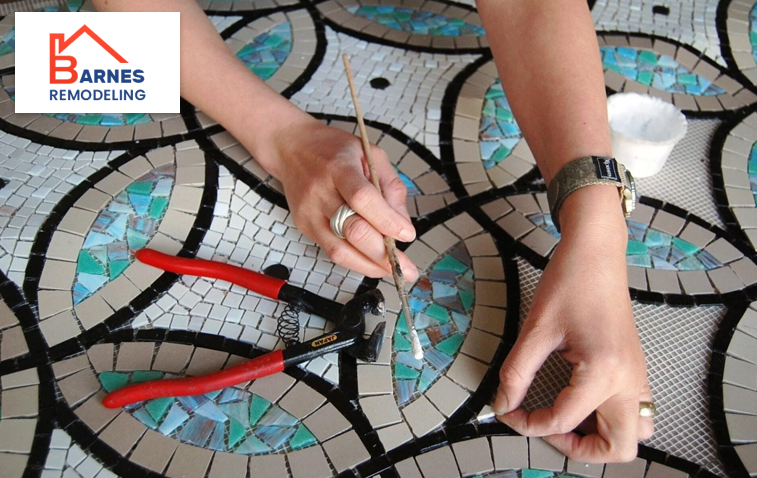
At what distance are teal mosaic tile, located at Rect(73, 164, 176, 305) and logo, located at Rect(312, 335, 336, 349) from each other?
0.31 meters

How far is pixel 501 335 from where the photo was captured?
0.83 metres

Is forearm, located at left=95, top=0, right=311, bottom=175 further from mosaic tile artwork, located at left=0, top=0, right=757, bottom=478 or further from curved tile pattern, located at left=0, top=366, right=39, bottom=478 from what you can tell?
curved tile pattern, located at left=0, top=366, right=39, bottom=478

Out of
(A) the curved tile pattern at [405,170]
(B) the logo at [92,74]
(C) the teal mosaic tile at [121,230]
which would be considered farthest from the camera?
(B) the logo at [92,74]

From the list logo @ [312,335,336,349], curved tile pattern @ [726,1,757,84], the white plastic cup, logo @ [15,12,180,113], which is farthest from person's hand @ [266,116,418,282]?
curved tile pattern @ [726,1,757,84]

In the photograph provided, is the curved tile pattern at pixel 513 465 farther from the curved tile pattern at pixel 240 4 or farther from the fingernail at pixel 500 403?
the curved tile pattern at pixel 240 4

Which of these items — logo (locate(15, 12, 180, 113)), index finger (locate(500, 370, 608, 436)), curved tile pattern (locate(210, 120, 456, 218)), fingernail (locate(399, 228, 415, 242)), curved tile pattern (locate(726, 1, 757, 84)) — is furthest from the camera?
curved tile pattern (locate(726, 1, 757, 84))

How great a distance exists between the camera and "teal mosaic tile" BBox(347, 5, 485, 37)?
51.4 inches

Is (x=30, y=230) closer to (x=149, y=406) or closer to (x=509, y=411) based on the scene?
(x=149, y=406)

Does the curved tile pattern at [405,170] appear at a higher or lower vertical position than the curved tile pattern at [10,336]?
higher

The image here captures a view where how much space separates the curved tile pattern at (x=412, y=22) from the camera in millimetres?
1276

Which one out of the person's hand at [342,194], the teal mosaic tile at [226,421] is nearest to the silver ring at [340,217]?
the person's hand at [342,194]

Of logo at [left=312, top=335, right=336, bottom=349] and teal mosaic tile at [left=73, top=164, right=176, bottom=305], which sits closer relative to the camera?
logo at [left=312, top=335, right=336, bottom=349]

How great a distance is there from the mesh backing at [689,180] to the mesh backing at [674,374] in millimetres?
199

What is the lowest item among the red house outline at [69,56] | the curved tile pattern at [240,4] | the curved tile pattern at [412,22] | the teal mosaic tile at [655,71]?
the teal mosaic tile at [655,71]
